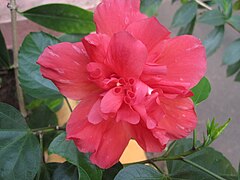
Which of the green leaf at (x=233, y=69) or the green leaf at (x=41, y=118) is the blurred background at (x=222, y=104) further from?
the green leaf at (x=41, y=118)

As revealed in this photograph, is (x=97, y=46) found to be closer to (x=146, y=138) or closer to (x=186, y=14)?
(x=146, y=138)

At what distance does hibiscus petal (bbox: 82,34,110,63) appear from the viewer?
363 millimetres

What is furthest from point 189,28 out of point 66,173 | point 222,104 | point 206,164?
point 222,104

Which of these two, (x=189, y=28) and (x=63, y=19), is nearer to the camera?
(x=63, y=19)

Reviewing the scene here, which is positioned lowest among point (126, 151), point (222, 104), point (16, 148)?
point (222, 104)

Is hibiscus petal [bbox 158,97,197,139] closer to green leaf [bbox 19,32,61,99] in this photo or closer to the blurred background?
green leaf [bbox 19,32,61,99]

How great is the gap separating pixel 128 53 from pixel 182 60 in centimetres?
6

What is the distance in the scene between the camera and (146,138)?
393mm

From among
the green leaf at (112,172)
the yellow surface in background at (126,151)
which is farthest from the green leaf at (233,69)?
the green leaf at (112,172)

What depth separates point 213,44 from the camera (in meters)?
0.87

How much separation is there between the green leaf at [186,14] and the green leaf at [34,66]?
0.37m

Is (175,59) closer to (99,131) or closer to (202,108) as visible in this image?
(99,131)

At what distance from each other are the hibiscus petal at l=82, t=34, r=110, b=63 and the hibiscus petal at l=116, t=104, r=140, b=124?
2.0 inches

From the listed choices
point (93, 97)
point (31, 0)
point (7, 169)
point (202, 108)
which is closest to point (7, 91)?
point (31, 0)
